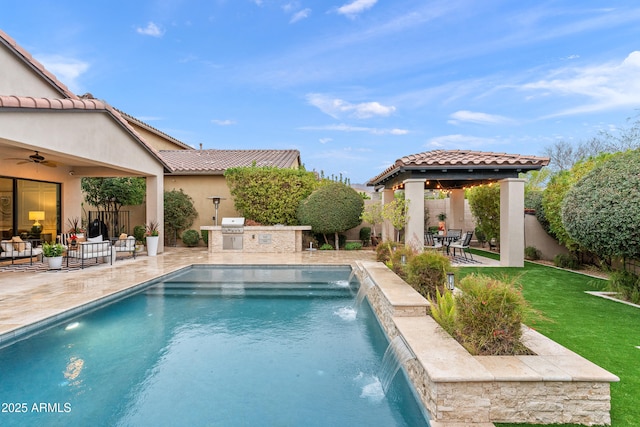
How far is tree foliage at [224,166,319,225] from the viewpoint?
18.0 metres

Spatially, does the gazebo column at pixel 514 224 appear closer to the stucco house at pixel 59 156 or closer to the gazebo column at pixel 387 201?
the gazebo column at pixel 387 201

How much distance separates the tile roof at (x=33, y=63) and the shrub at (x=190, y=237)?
815cm

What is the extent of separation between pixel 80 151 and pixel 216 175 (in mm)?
9443

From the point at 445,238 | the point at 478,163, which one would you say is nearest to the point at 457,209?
the point at 445,238

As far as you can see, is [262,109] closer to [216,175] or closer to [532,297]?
[216,175]

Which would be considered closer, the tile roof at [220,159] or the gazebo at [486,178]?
the gazebo at [486,178]

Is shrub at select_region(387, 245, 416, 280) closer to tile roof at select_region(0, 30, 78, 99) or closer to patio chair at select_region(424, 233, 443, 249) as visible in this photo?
patio chair at select_region(424, 233, 443, 249)

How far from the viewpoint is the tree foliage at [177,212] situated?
19.1m

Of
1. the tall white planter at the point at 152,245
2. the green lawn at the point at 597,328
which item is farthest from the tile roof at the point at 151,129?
the green lawn at the point at 597,328

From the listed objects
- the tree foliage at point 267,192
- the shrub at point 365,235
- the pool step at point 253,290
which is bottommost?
the pool step at point 253,290

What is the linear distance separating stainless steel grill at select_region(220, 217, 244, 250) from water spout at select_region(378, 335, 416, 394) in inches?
503

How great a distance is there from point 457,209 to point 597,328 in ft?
46.7

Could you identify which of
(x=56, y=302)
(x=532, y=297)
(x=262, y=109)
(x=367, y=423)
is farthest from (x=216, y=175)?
(x=367, y=423)

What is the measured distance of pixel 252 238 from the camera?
17328 mm
